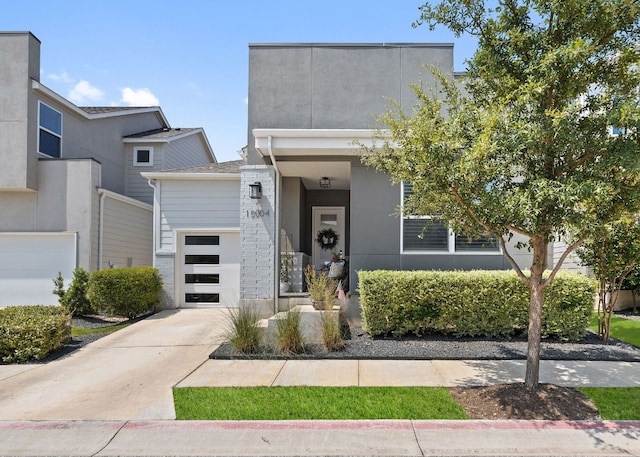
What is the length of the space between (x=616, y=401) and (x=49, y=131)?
15.0 m

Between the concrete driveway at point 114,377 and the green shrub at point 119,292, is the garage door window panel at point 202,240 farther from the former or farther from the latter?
the concrete driveway at point 114,377

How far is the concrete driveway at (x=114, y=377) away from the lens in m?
5.19

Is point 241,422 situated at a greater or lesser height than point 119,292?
lesser

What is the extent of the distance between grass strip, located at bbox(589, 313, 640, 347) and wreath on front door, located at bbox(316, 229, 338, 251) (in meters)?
6.85

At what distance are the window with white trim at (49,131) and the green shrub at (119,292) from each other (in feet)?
15.4

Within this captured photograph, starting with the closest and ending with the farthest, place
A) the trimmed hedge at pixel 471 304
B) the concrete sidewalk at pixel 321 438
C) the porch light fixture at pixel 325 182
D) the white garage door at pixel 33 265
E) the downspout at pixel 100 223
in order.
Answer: the concrete sidewalk at pixel 321 438 < the trimmed hedge at pixel 471 304 < the porch light fixture at pixel 325 182 < the white garage door at pixel 33 265 < the downspout at pixel 100 223

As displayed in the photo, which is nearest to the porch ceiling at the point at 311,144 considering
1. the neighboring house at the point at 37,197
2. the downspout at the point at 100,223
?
the downspout at the point at 100,223

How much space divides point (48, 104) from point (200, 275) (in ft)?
22.7

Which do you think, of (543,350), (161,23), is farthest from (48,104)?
(543,350)

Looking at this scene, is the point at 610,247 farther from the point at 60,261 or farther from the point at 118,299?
the point at 60,261

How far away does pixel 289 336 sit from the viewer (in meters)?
7.50

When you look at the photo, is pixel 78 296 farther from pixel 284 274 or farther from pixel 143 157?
pixel 143 157

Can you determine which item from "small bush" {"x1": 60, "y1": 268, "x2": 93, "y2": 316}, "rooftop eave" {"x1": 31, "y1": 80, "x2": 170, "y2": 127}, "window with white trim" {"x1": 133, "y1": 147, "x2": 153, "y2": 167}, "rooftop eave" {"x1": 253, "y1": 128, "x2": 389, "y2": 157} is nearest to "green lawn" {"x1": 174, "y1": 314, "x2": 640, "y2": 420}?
"rooftop eave" {"x1": 253, "y1": 128, "x2": 389, "y2": 157}

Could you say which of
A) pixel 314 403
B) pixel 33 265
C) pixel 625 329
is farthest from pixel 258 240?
pixel 625 329
